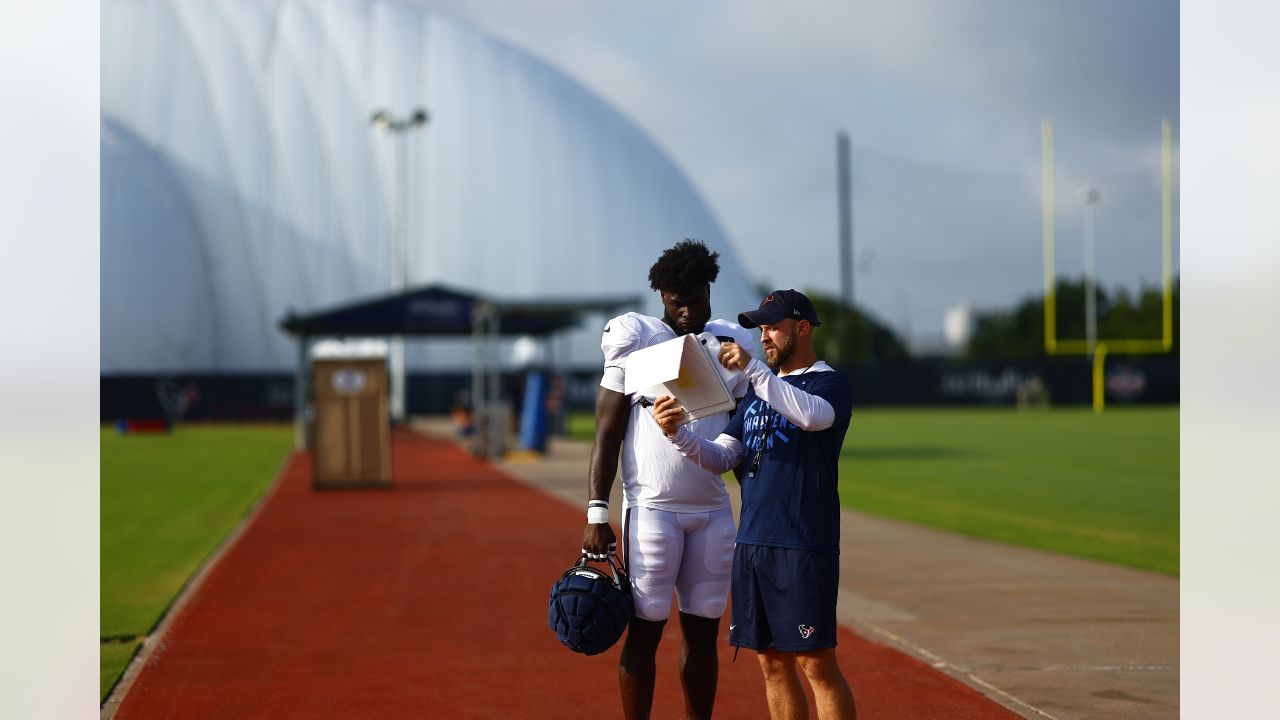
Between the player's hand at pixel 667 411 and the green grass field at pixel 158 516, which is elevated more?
the player's hand at pixel 667 411

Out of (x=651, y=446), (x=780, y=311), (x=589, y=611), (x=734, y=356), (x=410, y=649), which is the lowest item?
(x=410, y=649)

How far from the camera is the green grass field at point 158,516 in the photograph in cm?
861

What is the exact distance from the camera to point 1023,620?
810 cm

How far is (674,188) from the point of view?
7188 cm

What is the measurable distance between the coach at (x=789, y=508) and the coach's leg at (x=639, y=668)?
1.22ft

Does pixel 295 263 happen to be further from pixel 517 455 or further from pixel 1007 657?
pixel 1007 657

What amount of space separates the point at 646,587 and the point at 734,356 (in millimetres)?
981

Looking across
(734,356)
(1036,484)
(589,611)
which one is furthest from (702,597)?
(1036,484)

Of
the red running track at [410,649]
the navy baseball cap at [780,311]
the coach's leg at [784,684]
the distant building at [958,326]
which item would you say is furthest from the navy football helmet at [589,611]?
the distant building at [958,326]

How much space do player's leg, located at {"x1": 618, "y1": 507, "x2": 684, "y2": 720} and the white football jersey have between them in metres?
0.07

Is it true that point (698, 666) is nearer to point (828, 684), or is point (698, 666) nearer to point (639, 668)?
point (639, 668)

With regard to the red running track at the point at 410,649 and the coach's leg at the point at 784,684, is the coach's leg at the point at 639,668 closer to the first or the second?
the coach's leg at the point at 784,684

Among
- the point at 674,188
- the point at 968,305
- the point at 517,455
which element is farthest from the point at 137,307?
the point at 968,305
